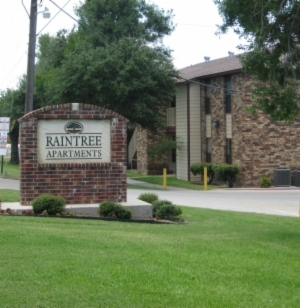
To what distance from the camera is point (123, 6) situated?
36625mm

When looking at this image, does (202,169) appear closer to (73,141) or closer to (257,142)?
(257,142)

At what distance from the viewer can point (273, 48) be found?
12477 millimetres

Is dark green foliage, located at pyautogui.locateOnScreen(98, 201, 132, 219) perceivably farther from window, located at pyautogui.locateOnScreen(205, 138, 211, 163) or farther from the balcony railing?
the balcony railing

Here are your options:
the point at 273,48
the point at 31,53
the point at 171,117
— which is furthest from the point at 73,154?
the point at 171,117

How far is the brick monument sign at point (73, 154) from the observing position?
15648mm

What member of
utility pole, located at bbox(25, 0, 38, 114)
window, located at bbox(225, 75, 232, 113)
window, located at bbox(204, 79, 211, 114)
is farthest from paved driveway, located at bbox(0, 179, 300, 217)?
window, located at bbox(204, 79, 211, 114)

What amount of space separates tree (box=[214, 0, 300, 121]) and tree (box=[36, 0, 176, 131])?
21160 mm

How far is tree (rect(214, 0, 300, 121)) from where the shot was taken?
39.1 ft

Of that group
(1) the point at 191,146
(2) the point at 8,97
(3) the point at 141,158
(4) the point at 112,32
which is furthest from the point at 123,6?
(2) the point at 8,97

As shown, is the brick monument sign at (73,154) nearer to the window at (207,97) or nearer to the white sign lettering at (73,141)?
the white sign lettering at (73,141)

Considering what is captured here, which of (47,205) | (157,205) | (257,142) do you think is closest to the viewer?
(47,205)

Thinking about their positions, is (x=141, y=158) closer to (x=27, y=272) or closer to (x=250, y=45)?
(x=250, y=45)

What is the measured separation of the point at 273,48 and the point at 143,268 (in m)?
6.05

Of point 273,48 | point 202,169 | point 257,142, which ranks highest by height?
point 273,48
